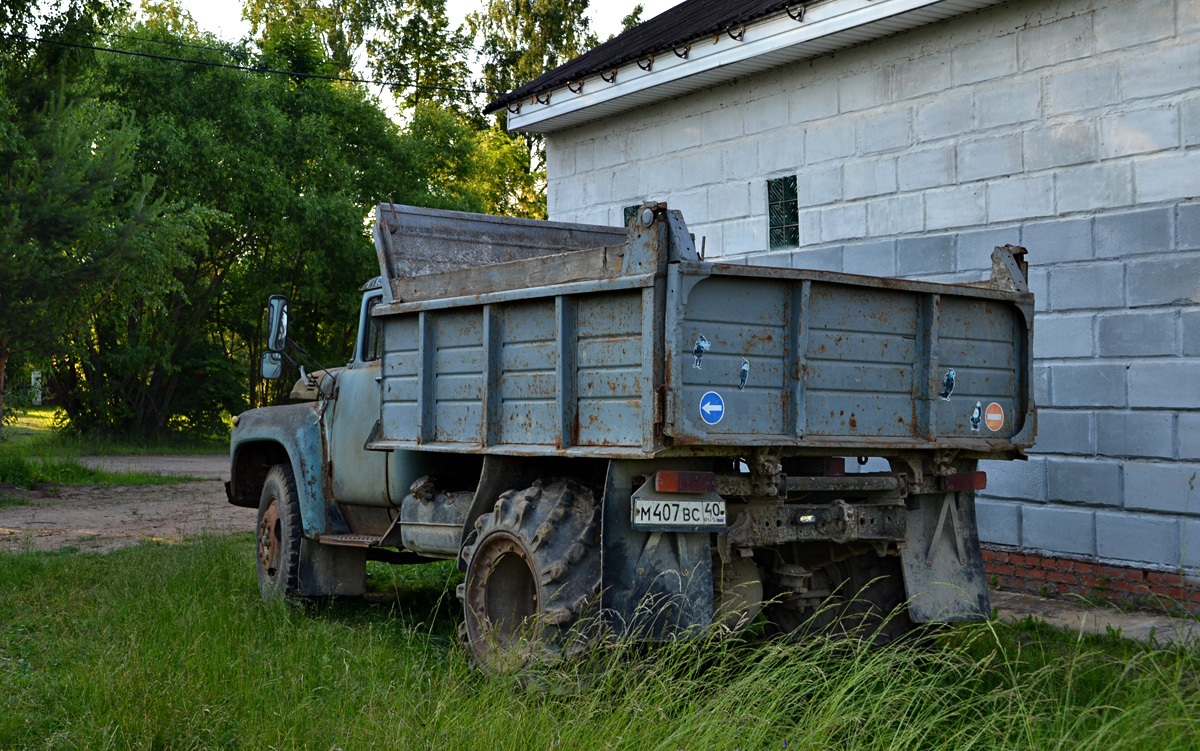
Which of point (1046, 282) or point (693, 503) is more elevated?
point (1046, 282)

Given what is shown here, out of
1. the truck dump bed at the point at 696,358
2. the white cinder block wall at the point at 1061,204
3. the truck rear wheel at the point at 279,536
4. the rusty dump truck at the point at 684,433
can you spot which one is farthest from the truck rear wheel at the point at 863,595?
the truck rear wheel at the point at 279,536

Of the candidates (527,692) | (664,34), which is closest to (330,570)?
(527,692)

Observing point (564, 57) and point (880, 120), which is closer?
point (880, 120)

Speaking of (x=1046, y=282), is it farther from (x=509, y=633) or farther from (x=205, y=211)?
(x=205, y=211)

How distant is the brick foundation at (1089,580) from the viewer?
25.0 feet

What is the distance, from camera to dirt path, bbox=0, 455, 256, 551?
37.9 feet

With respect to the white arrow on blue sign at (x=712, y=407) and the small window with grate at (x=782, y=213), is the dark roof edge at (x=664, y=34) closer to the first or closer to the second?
the small window with grate at (x=782, y=213)

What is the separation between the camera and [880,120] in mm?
9555

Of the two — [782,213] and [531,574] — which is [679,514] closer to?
[531,574]

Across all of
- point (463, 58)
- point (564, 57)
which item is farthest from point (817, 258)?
point (463, 58)

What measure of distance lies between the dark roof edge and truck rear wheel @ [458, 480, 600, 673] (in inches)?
230

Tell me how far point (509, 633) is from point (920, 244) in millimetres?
5282

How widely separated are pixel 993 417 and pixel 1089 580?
290 cm

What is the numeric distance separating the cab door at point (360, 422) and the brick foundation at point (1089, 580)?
3.91m
